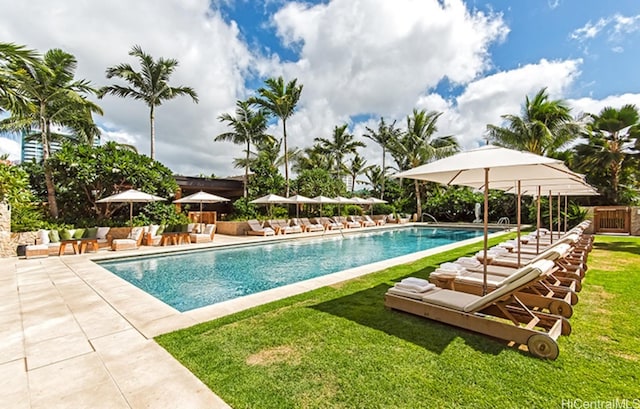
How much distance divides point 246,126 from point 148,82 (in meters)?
6.12

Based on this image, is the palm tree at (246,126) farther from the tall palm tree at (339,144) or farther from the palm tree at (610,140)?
the palm tree at (610,140)

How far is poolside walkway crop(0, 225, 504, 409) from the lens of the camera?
2.50m

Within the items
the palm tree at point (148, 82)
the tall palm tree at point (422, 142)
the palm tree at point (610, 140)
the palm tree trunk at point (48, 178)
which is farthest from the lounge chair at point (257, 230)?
the palm tree at point (610, 140)

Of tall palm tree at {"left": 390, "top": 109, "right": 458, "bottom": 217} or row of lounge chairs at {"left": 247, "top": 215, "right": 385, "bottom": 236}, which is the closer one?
row of lounge chairs at {"left": 247, "top": 215, "right": 385, "bottom": 236}

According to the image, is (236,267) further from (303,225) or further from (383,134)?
(383,134)

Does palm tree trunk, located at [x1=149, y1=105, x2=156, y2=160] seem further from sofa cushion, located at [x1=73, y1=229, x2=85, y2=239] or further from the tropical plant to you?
sofa cushion, located at [x1=73, y1=229, x2=85, y2=239]

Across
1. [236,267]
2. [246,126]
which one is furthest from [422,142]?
[236,267]

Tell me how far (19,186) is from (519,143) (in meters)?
25.0

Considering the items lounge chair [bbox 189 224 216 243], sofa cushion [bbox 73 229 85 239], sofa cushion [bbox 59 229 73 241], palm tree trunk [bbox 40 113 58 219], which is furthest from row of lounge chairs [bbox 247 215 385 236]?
palm tree trunk [bbox 40 113 58 219]

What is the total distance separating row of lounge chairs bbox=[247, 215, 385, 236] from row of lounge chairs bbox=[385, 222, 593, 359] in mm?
12484

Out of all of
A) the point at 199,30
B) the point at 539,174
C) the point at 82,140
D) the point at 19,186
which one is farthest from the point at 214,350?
the point at 82,140

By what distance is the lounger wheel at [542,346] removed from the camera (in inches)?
115

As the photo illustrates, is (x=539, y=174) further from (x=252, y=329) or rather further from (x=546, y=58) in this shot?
(x=546, y=58)

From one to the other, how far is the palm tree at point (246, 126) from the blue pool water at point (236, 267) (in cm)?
937
